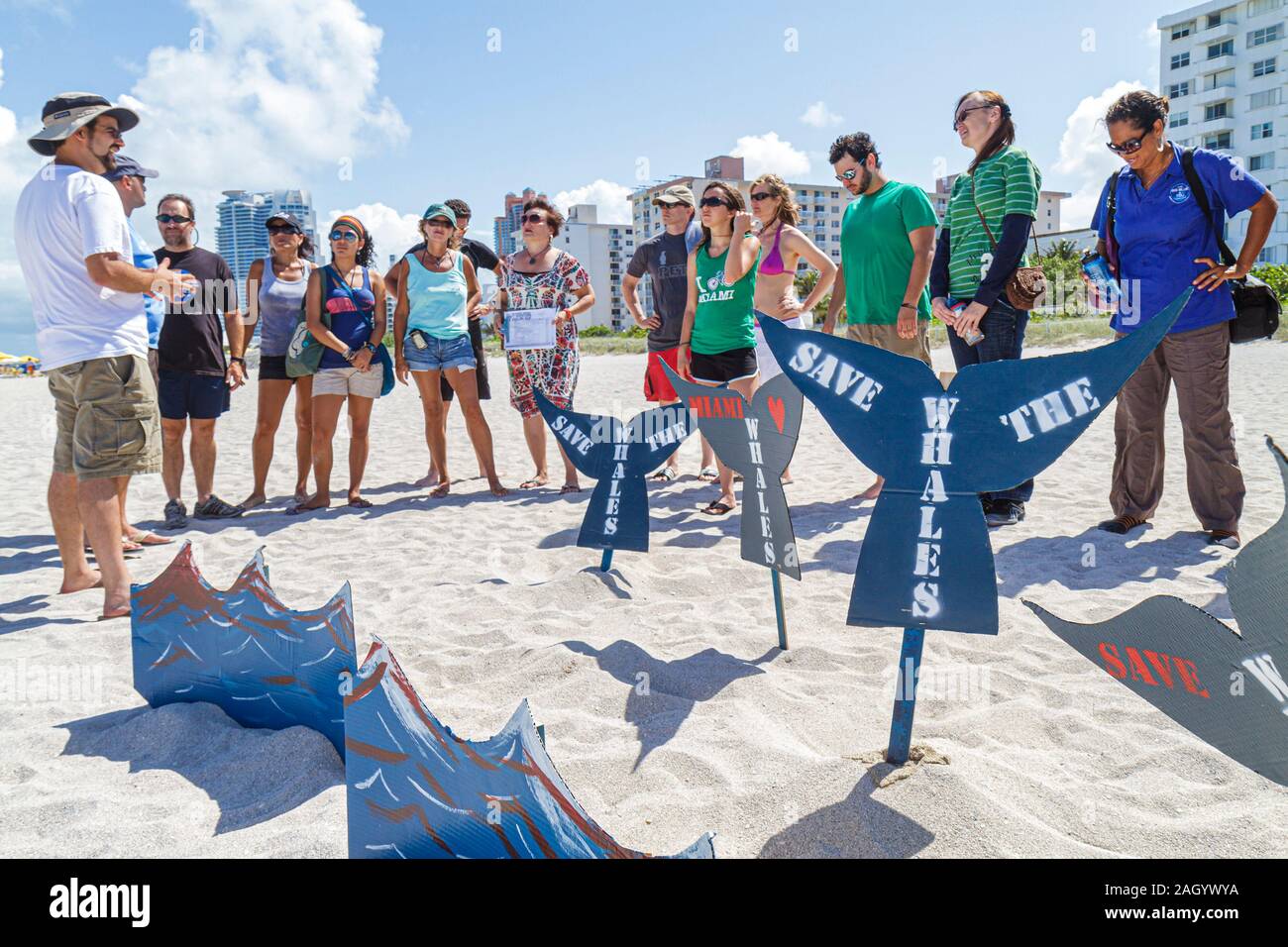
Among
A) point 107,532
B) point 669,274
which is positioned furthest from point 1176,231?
point 107,532

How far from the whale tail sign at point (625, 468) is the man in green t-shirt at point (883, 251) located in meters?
1.47

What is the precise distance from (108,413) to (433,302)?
272 cm

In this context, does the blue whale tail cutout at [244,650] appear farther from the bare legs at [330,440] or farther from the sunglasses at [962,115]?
the sunglasses at [962,115]

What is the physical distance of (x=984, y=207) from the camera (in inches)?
175

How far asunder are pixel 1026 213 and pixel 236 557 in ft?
15.1

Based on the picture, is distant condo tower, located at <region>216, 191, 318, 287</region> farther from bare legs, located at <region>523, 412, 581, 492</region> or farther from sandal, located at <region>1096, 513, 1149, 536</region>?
sandal, located at <region>1096, 513, 1149, 536</region>

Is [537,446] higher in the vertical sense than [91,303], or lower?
lower

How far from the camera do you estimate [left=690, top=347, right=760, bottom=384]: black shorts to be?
17.0 ft

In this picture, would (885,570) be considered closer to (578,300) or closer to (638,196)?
(578,300)

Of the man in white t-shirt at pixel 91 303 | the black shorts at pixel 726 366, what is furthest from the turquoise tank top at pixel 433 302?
the man in white t-shirt at pixel 91 303

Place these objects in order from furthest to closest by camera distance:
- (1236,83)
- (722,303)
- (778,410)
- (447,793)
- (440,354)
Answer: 1. (1236,83)
2. (440,354)
3. (722,303)
4. (778,410)
5. (447,793)

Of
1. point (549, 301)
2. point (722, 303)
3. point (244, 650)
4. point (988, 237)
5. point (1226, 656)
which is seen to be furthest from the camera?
point (549, 301)

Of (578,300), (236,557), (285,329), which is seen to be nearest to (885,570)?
(236,557)

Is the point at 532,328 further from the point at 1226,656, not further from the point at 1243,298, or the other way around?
the point at 1226,656
